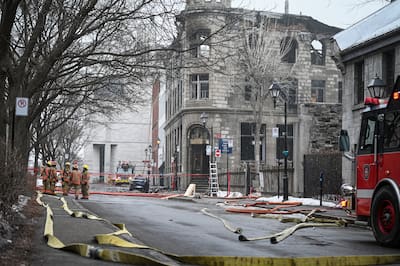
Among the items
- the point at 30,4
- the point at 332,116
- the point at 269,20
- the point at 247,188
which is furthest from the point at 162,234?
the point at 269,20

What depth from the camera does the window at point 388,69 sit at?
75.4 feet

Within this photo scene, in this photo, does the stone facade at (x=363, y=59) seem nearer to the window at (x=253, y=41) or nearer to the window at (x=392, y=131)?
the window at (x=392, y=131)

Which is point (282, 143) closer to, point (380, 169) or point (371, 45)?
point (371, 45)

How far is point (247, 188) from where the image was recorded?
117 ft

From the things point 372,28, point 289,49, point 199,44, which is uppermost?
point 289,49

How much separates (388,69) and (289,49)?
28826mm

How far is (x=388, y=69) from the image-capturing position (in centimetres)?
2317

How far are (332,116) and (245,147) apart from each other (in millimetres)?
14536

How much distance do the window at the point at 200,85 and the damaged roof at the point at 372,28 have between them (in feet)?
82.8

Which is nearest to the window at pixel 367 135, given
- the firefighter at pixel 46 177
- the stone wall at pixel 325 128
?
the firefighter at pixel 46 177

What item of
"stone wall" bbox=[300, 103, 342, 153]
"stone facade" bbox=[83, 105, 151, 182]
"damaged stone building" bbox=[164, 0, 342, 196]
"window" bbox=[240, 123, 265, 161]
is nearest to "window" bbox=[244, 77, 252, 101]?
"damaged stone building" bbox=[164, 0, 342, 196]

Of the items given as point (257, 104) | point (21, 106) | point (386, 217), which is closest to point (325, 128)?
point (257, 104)

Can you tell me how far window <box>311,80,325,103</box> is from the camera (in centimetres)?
5400

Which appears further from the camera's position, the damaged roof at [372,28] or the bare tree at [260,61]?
the bare tree at [260,61]
